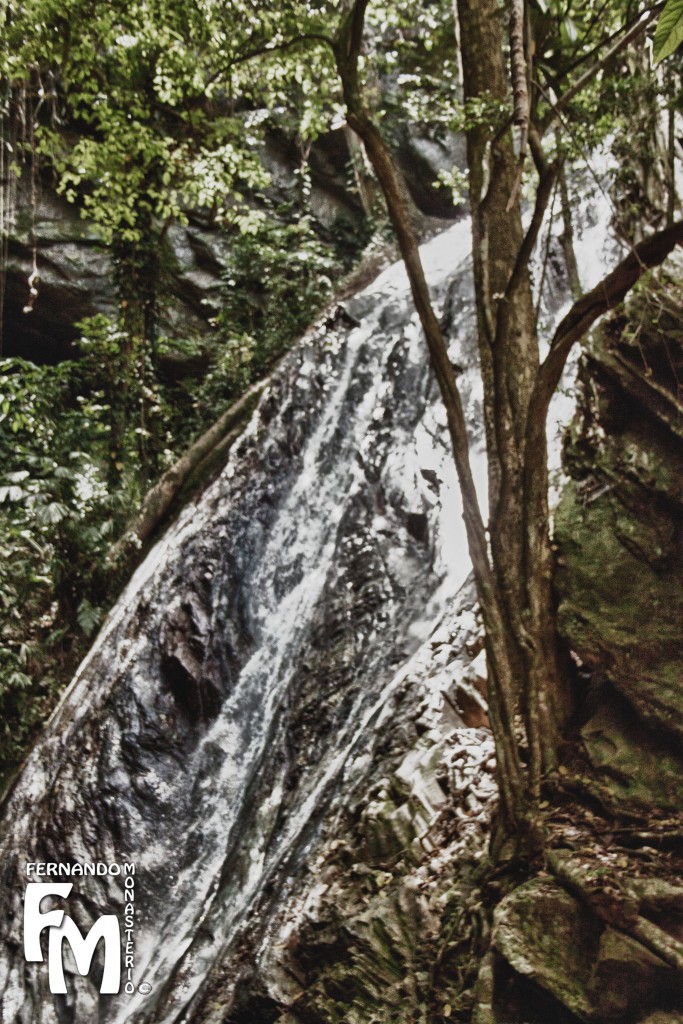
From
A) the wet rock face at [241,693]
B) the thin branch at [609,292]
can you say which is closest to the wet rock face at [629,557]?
the thin branch at [609,292]

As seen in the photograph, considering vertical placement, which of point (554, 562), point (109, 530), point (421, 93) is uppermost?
point (421, 93)

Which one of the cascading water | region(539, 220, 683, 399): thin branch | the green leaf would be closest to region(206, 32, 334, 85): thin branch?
region(539, 220, 683, 399): thin branch

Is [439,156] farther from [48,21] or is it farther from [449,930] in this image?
[449,930]

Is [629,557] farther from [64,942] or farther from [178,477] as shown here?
[178,477]

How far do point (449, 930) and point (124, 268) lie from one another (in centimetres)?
886

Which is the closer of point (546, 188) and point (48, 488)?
point (546, 188)

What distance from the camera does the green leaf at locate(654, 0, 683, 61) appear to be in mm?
1153

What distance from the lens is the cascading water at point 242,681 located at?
443 cm

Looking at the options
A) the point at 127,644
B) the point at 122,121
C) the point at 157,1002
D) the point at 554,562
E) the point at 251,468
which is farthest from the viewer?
the point at 251,468

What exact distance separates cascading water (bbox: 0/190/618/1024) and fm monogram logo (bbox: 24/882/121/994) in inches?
3.4

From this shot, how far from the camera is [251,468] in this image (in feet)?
24.4

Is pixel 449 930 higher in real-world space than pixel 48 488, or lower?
lower

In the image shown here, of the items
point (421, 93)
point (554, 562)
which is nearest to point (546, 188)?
point (554, 562)

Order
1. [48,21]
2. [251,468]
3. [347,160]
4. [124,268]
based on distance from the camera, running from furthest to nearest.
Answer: [347,160] < [124,268] < [251,468] < [48,21]
